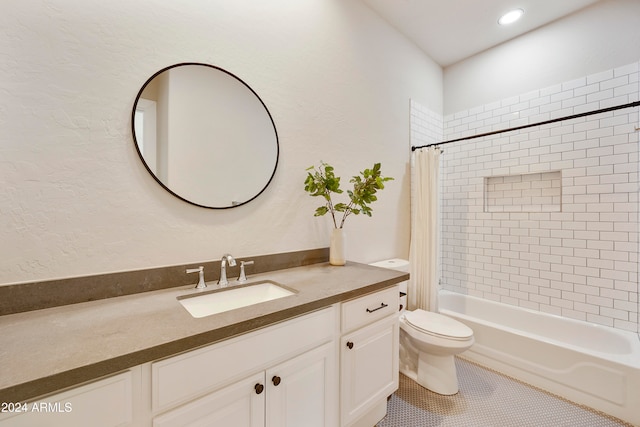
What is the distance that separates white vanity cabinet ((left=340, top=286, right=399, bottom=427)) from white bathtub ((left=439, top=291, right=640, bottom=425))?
112cm

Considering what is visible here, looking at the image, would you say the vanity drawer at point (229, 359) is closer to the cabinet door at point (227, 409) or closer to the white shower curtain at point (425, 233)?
the cabinet door at point (227, 409)

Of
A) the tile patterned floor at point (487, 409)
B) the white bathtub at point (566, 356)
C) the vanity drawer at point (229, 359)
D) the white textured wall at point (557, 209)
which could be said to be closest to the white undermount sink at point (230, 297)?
the vanity drawer at point (229, 359)

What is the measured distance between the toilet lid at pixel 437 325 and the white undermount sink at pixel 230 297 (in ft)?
3.77

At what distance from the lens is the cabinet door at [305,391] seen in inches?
38.7

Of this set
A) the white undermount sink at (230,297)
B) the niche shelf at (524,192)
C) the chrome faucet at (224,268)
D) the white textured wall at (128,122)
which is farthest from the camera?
the niche shelf at (524,192)

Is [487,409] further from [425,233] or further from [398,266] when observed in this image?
[425,233]

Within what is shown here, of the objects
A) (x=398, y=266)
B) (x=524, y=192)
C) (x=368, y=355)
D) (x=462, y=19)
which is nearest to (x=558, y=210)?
(x=524, y=192)

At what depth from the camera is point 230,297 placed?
130 cm

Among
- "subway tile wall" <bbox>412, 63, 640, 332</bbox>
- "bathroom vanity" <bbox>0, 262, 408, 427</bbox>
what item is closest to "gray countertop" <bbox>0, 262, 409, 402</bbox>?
"bathroom vanity" <bbox>0, 262, 408, 427</bbox>

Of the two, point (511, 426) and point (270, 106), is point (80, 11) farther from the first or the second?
point (511, 426)

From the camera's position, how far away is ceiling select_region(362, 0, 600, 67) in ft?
7.06

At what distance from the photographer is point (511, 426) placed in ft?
5.02

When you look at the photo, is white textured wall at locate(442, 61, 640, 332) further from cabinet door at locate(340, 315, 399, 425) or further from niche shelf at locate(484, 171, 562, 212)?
cabinet door at locate(340, 315, 399, 425)

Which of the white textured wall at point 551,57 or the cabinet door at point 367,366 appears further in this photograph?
the white textured wall at point 551,57
